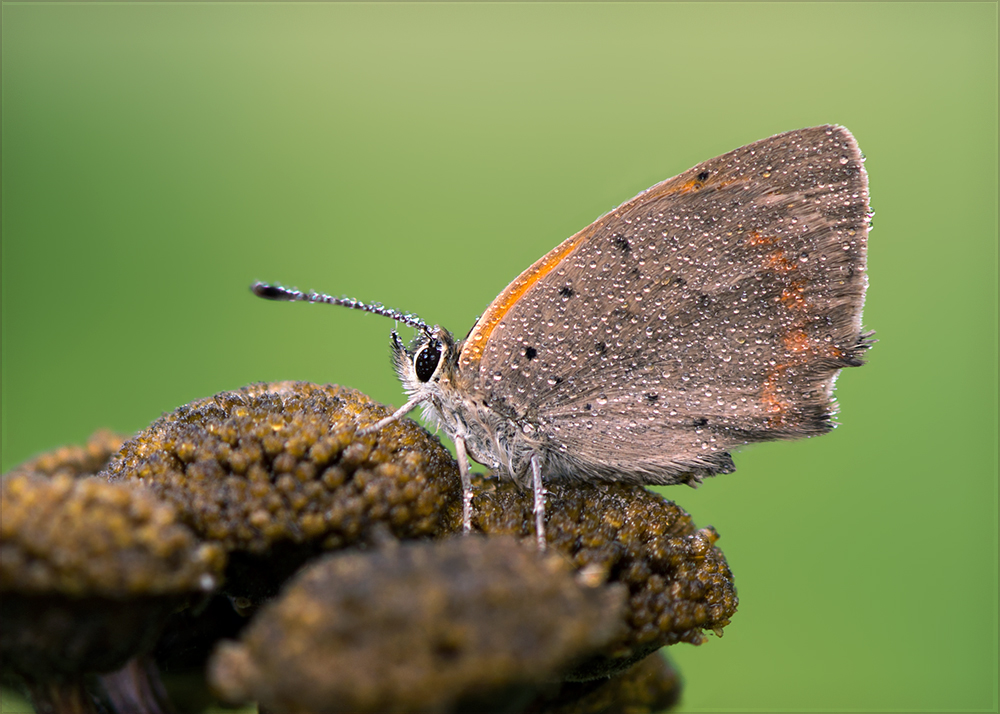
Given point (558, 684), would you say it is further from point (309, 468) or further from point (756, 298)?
point (756, 298)

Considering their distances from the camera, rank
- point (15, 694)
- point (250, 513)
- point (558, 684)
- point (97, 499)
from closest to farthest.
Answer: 1. point (97, 499)
2. point (250, 513)
3. point (15, 694)
4. point (558, 684)

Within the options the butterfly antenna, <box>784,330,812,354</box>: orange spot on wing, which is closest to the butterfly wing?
<box>784,330,812,354</box>: orange spot on wing

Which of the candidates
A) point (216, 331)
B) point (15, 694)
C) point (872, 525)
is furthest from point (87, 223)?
point (872, 525)

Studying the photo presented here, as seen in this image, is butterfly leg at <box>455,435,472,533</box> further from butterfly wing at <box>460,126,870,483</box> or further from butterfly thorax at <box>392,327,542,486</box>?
butterfly wing at <box>460,126,870,483</box>

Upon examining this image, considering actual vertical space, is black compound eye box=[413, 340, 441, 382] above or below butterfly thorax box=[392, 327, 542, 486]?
above

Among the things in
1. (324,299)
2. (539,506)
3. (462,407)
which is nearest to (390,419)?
(539,506)

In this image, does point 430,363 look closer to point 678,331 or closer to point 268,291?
point 268,291

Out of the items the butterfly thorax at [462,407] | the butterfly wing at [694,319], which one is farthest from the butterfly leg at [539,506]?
the butterfly wing at [694,319]
